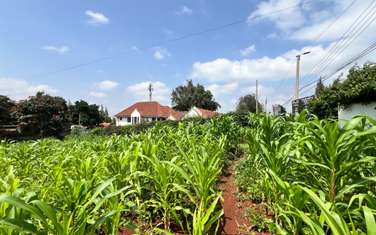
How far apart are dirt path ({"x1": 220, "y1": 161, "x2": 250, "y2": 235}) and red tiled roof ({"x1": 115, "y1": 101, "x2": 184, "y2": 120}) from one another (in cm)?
4665

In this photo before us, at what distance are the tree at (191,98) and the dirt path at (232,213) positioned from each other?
59.7m

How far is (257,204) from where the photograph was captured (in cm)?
458

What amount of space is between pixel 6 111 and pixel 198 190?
39.2 m

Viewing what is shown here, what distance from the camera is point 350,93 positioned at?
1486 cm

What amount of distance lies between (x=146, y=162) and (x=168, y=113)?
4976 cm

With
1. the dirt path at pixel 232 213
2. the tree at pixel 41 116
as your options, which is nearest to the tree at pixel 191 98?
the tree at pixel 41 116

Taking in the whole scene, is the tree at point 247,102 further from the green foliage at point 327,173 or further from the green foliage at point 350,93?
the green foliage at point 327,173

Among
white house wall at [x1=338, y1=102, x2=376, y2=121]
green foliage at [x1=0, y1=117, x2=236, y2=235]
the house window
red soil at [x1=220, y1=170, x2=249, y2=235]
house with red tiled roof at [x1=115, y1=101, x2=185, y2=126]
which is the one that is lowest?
red soil at [x1=220, y1=170, x2=249, y2=235]

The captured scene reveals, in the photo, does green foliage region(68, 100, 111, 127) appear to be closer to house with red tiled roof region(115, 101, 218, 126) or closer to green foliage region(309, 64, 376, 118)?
house with red tiled roof region(115, 101, 218, 126)

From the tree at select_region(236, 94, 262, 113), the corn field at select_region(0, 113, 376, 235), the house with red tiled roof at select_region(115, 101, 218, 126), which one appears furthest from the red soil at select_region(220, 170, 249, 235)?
the tree at select_region(236, 94, 262, 113)

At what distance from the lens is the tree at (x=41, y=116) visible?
3569 cm

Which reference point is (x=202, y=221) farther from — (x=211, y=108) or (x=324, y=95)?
(x=211, y=108)

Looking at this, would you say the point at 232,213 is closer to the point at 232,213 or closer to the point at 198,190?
the point at 232,213

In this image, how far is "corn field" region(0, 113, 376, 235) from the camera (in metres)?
2.00
